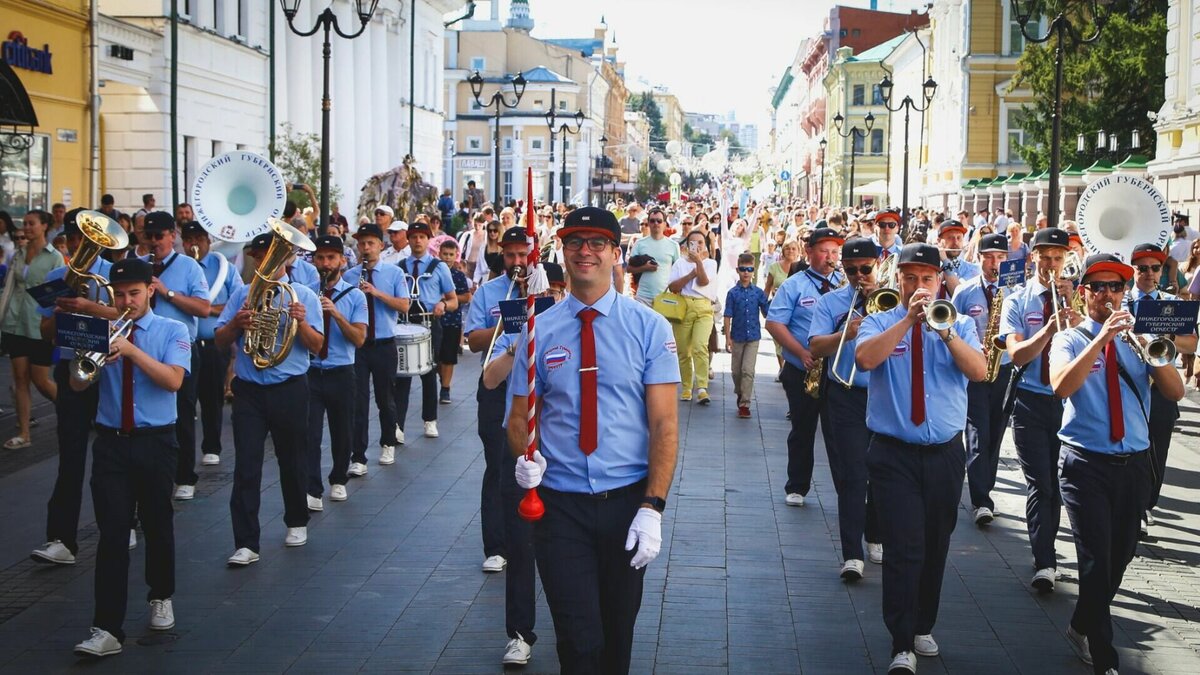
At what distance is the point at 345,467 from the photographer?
11375 mm

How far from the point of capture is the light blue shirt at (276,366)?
938 centimetres

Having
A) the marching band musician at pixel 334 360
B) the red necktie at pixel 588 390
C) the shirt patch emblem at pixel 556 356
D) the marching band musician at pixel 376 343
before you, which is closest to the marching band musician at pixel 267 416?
the marching band musician at pixel 334 360

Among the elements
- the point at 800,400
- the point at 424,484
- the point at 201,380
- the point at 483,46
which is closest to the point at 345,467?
the point at 424,484

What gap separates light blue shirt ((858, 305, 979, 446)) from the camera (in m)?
7.12

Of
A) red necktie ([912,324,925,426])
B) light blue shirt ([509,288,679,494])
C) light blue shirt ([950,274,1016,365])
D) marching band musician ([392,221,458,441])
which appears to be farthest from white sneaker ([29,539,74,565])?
light blue shirt ([950,274,1016,365])

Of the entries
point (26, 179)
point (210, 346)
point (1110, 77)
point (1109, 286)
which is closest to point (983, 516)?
point (1109, 286)

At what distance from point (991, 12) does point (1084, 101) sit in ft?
31.3

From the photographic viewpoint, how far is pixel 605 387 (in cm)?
555

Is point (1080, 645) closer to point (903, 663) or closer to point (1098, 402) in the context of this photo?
point (903, 663)

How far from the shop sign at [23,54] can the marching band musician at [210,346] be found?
475 inches

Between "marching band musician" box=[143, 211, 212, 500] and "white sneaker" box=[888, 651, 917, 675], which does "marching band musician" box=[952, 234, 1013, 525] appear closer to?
"white sneaker" box=[888, 651, 917, 675]

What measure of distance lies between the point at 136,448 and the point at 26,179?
702 inches

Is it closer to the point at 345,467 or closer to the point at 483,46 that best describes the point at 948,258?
the point at 345,467

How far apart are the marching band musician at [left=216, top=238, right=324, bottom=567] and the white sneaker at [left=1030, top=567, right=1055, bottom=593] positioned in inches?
187
